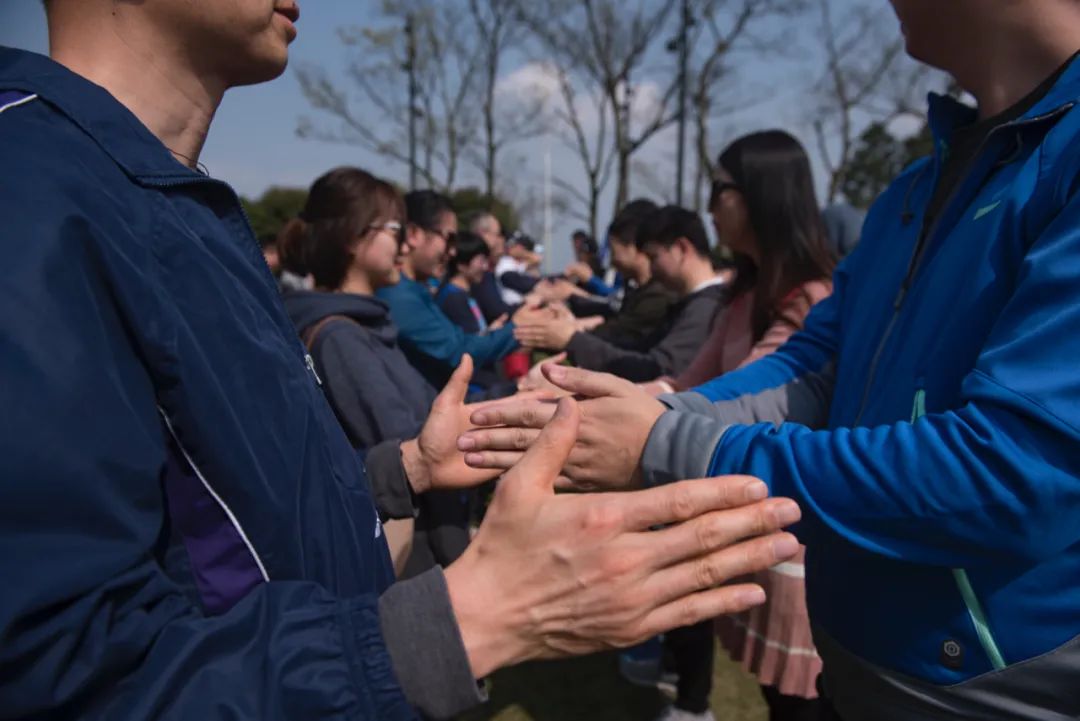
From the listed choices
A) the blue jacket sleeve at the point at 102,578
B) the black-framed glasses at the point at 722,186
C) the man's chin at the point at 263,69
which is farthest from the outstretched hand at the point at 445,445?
the black-framed glasses at the point at 722,186

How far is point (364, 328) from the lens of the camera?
9.71ft

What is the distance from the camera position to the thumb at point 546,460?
0.94m

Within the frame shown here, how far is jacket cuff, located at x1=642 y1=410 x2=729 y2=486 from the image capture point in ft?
4.27

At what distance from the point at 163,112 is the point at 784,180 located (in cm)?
223

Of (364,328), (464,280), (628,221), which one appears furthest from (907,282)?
(464,280)

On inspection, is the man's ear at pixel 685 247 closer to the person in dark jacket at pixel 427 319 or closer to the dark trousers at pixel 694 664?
the person in dark jacket at pixel 427 319

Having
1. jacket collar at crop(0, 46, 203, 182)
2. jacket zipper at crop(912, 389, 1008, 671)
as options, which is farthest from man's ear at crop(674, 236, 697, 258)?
jacket collar at crop(0, 46, 203, 182)

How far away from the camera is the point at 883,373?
4.64 feet

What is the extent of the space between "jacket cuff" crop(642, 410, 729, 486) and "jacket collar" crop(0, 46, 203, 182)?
35.4 inches

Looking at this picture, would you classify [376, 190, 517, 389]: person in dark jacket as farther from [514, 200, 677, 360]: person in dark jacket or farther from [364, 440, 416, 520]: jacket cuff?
[364, 440, 416, 520]: jacket cuff

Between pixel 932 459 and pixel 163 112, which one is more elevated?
pixel 163 112

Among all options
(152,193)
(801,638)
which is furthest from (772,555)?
(801,638)

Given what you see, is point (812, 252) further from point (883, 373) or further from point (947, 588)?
point (947, 588)

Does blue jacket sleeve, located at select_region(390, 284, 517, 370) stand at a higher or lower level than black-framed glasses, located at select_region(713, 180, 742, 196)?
lower
